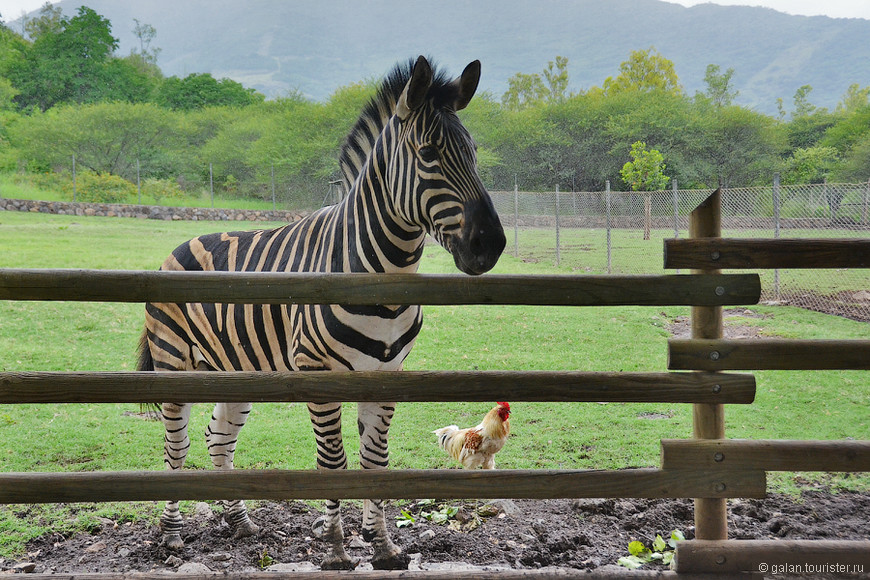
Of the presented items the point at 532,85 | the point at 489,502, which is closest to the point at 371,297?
the point at 489,502

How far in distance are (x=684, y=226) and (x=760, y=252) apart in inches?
491

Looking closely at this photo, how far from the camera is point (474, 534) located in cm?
322

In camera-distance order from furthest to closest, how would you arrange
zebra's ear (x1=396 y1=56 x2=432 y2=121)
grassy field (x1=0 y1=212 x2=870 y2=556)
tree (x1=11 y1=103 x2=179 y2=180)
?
1. tree (x1=11 y1=103 x2=179 y2=180)
2. grassy field (x1=0 y1=212 x2=870 y2=556)
3. zebra's ear (x1=396 y1=56 x2=432 y2=121)

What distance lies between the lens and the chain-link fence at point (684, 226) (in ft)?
32.1

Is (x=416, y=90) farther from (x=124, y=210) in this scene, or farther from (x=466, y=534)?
(x=124, y=210)

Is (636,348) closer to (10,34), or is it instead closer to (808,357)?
(808,357)

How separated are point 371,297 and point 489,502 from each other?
2.01 m

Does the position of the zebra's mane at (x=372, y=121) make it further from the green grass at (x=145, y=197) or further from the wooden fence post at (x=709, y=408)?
the green grass at (x=145, y=197)

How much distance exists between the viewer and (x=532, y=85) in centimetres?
3039

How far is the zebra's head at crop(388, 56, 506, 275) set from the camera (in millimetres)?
2191

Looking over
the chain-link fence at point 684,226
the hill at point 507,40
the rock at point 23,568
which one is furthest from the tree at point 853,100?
the rock at point 23,568

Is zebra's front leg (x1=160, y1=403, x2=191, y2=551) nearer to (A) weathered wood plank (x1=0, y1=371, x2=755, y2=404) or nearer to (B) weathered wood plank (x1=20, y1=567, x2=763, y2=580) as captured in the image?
(B) weathered wood plank (x1=20, y1=567, x2=763, y2=580)

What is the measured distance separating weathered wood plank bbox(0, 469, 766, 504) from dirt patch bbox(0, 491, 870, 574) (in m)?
0.80

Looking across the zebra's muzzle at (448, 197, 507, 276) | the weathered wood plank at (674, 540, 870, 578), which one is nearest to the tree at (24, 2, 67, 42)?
the zebra's muzzle at (448, 197, 507, 276)
